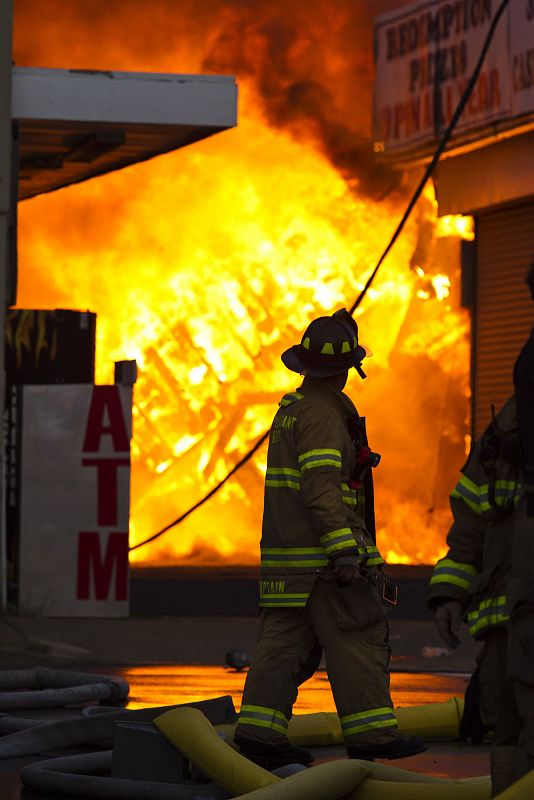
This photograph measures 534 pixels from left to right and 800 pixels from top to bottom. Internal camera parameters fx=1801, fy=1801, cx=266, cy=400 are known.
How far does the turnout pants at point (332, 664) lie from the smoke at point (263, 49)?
15.5 metres

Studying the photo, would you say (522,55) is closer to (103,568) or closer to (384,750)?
(103,568)

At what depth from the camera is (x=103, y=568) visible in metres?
12.2

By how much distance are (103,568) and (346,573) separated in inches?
260

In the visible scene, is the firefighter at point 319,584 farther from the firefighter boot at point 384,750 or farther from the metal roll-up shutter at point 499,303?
the metal roll-up shutter at point 499,303

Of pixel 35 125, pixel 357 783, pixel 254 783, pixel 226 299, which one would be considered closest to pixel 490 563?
pixel 357 783

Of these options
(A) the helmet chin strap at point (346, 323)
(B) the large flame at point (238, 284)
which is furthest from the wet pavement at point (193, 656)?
(B) the large flame at point (238, 284)

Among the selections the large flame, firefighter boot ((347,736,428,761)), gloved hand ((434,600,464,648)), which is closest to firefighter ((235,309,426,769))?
firefighter boot ((347,736,428,761))

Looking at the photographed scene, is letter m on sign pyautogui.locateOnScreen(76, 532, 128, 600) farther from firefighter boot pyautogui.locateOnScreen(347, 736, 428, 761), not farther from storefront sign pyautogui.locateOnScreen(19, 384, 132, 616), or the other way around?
firefighter boot pyautogui.locateOnScreen(347, 736, 428, 761)

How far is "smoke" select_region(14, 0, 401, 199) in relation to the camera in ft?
68.9

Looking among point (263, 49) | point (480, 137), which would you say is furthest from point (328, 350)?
point (263, 49)

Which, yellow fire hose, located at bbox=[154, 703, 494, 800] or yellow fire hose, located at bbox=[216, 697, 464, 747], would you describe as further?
yellow fire hose, located at bbox=[216, 697, 464, 747]

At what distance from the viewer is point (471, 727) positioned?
15.7ft

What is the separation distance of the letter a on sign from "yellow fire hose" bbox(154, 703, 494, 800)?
6.53 m

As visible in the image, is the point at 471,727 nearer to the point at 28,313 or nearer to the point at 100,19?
the point at 28,313
